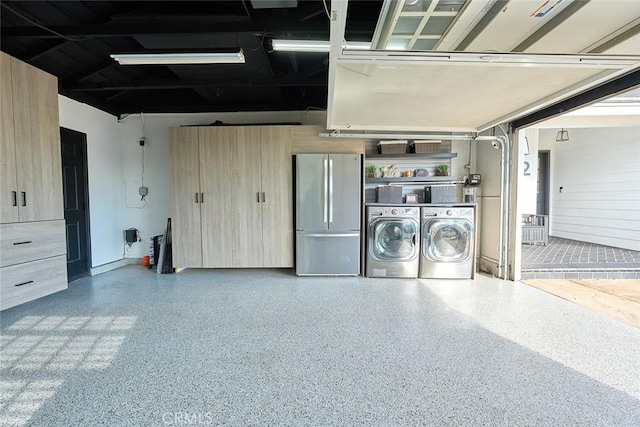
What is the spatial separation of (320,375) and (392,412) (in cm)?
50

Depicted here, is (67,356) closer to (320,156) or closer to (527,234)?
A: (320,156)

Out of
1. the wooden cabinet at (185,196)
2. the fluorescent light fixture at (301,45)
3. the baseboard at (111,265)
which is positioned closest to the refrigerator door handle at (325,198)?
the fluorescent light fixture at (301,45)

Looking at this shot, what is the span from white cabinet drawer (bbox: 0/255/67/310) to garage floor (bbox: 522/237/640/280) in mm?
5785

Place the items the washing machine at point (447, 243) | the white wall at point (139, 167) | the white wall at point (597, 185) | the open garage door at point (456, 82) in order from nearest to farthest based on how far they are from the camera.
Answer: the open garage door at point (456, 82)
the washing machine at point (447, 243)
the white wall at point (139, 167)
the white wall at point (597, 185)

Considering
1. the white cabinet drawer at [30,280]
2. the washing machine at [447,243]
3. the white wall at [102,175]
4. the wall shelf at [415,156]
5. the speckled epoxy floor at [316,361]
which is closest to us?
the speckled epoxy floor at [316,361]

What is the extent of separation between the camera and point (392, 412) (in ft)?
4.93

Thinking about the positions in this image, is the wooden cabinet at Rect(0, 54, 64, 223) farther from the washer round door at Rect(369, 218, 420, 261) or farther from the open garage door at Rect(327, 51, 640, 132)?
the washer round door at Rect(369, 218, 420, 261)

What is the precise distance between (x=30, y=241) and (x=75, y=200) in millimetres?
1630

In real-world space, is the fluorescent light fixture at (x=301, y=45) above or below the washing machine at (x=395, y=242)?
above

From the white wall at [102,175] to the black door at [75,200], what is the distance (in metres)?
0.09

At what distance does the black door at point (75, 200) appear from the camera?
3.98m

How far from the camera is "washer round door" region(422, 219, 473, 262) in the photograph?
156 inches

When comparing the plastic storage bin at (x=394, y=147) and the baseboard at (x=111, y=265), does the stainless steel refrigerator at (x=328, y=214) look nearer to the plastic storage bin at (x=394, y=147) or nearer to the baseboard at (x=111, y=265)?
the plastic storage bin at (x=394, y=147)

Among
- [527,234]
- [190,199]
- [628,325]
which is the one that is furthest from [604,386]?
[527,234]
